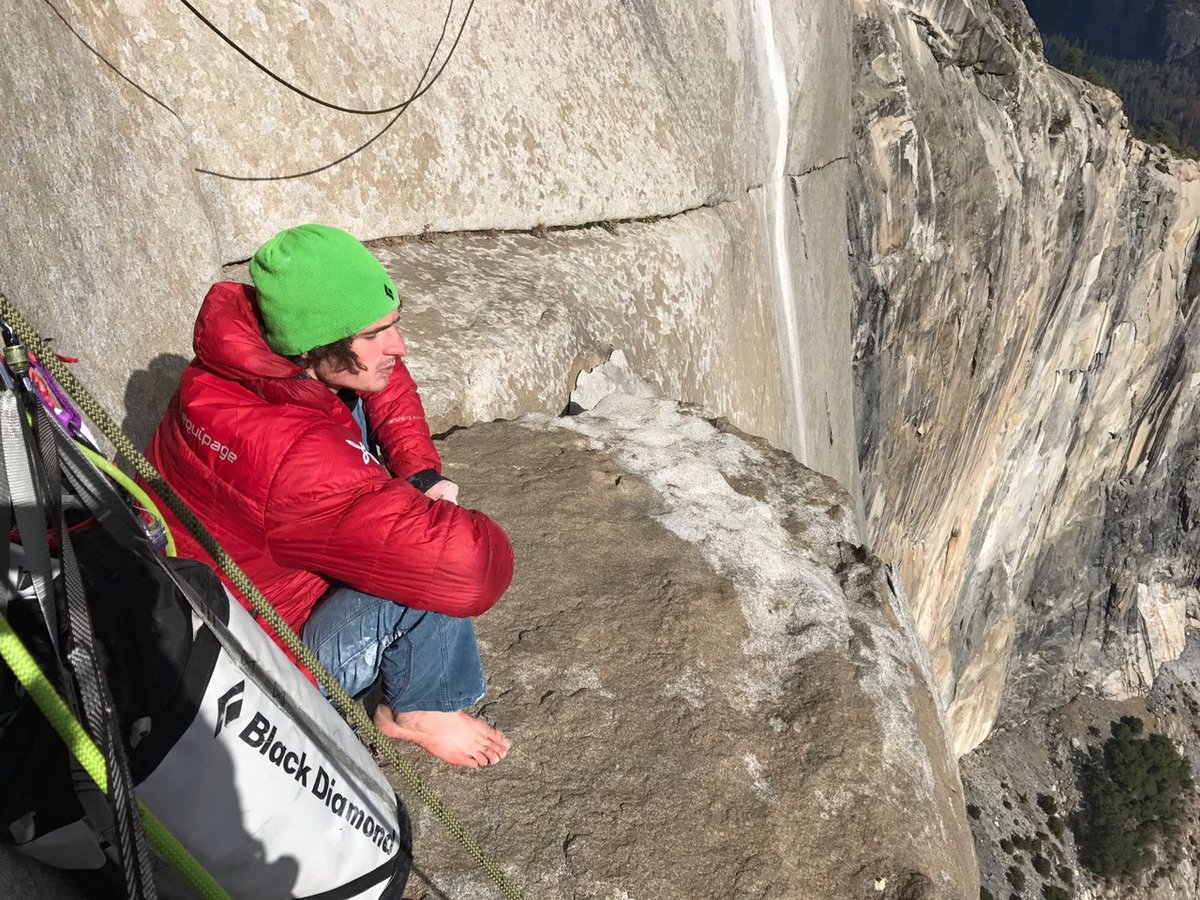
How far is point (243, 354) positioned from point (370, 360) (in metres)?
0.38

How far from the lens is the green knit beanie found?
245cm

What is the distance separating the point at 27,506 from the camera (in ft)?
4.94

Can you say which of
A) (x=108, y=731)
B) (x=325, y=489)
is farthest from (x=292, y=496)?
(x=108, y=731)

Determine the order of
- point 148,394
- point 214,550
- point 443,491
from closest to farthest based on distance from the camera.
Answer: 1. point 214,550
2. point 443,491
3. point 148,394

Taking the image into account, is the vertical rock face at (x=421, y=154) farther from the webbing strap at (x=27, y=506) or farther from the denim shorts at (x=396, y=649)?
the webbing strap at (x=27, y=506)

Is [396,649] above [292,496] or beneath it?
beneath

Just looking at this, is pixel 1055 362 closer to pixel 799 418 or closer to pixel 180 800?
pixel 799 418

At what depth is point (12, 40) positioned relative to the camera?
3.46m

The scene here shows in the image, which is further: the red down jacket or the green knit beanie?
the green knit beanie

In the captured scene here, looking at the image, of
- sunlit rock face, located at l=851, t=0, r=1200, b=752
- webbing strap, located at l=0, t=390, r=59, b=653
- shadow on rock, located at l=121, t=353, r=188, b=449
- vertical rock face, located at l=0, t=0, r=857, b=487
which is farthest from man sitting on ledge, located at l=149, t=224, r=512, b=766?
sunlit rock face, located at l=851, t=0, r=1200, b=752

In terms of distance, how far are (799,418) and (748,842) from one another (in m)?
9.04

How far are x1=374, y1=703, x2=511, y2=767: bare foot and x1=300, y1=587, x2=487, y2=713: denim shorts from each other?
5 centimetres

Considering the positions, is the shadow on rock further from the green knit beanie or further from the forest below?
the forest below

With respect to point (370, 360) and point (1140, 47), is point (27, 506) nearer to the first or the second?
point (370, 360)
